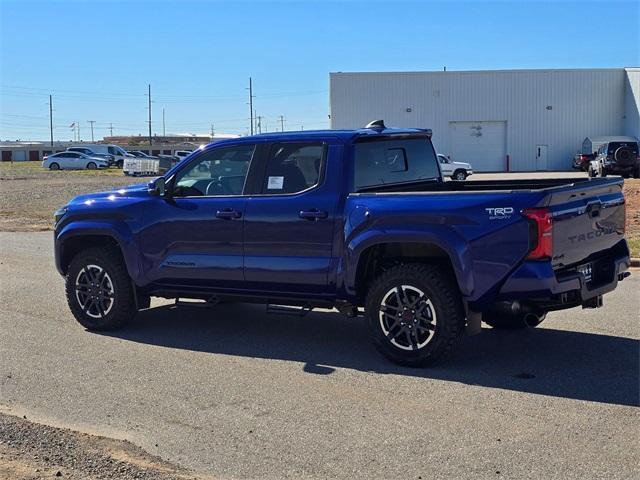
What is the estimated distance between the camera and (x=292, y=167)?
22.9 ft

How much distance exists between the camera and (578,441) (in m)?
4.68

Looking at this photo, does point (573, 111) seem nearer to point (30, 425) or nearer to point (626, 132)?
point (626, 132)

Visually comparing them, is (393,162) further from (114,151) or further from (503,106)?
(114,151)

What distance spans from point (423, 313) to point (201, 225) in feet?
7.66

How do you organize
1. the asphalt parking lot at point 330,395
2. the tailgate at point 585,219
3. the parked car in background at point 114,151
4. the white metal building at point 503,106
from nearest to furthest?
1. the asphalt parking lot at point 330,395
2. the tailgate at point 585,219
3. the white metal building at point 503,106
4. the parked car in background at point 114,151

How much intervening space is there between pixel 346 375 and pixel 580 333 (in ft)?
8.62

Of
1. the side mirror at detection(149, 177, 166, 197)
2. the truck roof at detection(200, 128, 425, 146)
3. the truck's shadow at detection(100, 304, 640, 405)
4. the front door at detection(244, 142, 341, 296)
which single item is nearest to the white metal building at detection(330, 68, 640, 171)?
the truck's shadow at detection(100, 304, 640, 405)

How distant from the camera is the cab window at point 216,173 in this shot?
23.8 feet

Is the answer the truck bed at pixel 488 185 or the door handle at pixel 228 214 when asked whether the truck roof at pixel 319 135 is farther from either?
the door handle at pixel 228 214

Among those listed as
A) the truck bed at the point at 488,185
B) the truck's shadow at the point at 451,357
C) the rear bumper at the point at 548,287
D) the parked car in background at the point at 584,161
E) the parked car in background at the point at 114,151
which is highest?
the parked car in background at the point at 114,151

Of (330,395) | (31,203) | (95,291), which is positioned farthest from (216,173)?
(31,203)

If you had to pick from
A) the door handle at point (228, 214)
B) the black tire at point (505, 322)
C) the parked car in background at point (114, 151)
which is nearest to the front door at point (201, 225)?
the door handle at point (228, 214)

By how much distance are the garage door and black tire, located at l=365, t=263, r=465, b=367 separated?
51.1 metres

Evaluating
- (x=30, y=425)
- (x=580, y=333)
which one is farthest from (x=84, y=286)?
(x=580, y=333)
